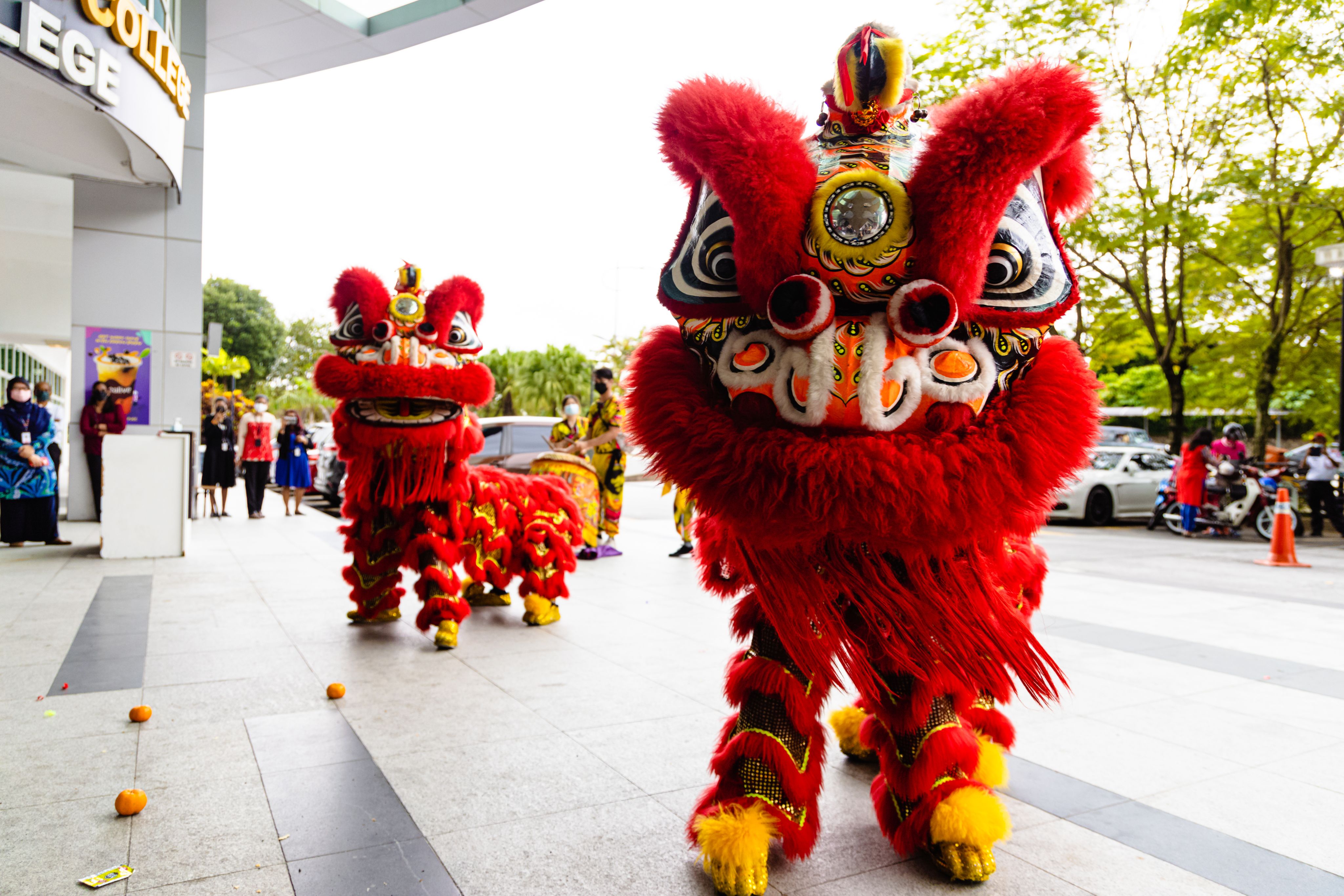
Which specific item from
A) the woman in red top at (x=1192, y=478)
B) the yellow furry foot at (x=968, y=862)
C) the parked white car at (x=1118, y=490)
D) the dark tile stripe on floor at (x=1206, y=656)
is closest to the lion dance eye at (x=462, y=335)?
the yellow furry foot at (x=968, y=862)

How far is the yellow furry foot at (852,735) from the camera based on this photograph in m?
3.12

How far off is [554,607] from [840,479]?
3.66m

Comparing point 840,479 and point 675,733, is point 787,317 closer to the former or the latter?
point 840,479

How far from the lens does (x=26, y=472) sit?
7.74 m

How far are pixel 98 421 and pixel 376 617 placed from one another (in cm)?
631

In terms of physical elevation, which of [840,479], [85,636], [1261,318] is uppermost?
[1261,318]

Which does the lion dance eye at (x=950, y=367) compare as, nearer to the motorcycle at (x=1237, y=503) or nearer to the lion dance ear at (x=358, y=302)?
the lion dance ear at (x=358, y=302)

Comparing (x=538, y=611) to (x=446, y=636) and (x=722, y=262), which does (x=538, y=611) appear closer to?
(x=446, y=636)

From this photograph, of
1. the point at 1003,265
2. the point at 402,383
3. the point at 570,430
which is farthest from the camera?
the point at 570,430

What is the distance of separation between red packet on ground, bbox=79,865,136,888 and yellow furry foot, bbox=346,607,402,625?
2.79 m

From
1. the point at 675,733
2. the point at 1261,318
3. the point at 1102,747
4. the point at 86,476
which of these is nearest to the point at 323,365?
the point at 675,733

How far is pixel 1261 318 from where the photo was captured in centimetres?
1480

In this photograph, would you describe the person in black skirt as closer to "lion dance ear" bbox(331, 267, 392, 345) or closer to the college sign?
the college sign

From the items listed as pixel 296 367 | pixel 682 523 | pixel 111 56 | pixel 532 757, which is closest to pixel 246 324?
pixel 296 367
